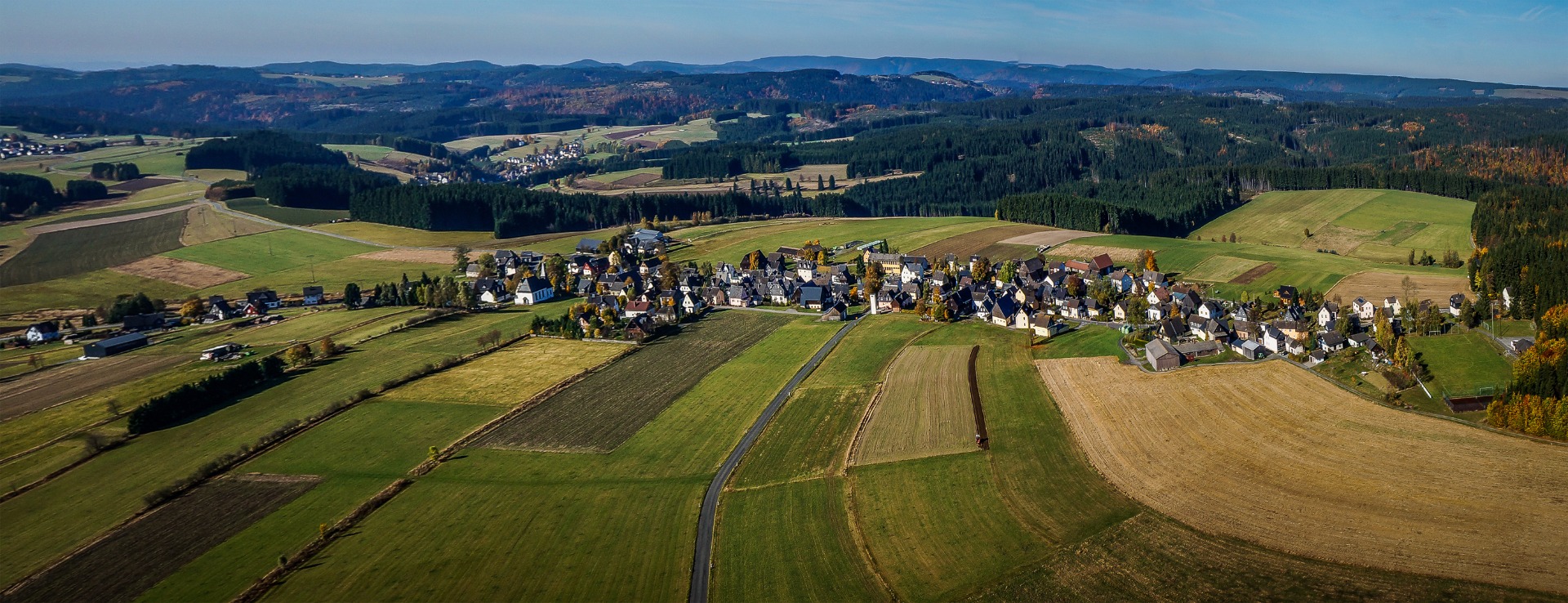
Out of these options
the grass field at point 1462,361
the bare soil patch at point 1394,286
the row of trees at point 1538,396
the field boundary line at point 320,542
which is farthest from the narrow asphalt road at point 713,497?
the bare soil patch at point 1394,286

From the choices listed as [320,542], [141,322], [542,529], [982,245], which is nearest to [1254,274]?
[982,245]

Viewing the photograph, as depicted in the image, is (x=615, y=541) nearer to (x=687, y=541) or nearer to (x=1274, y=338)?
(x=687, y=541)

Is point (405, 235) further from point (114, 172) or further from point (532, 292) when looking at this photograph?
point (114, 172)

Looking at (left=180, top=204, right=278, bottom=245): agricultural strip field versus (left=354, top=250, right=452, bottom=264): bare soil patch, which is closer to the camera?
(left=354, top=250, right=452, bottom=264): bare soil patch

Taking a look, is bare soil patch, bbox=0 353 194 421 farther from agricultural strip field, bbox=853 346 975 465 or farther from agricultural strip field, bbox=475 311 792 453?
agricultural strip field, bbox=853 346 975 465

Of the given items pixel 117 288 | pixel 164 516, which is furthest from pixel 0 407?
pixel 117 288

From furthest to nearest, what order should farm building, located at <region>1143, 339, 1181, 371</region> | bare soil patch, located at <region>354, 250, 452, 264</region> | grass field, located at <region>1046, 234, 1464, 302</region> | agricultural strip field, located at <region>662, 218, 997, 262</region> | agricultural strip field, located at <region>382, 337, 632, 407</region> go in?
1. agricultural strip field, located at <region>662, 218, 997, 262</region>
2. bare soil patch, located at <region>354, 250, 452, 264</region>
3. grass field, located at <region>1046, 234, 1464, 302</region>
4. agricultural strip field, located at <region>382, 337, 632, 407</region>
5. farm building, located at <region>1143, 339, 1181, 371</region>

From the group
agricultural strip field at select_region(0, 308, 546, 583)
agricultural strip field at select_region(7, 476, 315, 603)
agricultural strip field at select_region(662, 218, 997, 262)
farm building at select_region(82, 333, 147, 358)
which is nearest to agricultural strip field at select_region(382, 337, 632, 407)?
agricultural strip field at select_region(0, 308, 546, 583)
